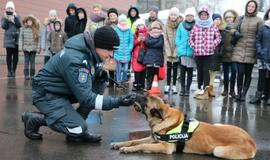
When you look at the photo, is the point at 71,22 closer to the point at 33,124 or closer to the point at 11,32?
the point at 11,32

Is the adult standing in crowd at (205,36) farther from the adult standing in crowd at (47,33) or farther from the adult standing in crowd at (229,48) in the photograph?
the adult standing in crowd at (47,33)

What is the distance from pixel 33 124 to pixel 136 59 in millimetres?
5566

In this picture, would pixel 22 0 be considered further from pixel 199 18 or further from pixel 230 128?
pixel 230 128

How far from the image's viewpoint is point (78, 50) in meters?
5.05

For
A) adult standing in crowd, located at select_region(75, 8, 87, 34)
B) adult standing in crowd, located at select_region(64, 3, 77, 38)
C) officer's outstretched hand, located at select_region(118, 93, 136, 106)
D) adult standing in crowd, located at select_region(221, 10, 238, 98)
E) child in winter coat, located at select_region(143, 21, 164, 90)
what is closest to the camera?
officer's outstretched hand, located at select_region(118, 93, 136, 106)

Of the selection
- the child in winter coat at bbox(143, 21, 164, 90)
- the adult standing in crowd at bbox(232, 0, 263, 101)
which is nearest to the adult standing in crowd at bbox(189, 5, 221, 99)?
the adult standing in crowd at bbox(232, 0, 263, 101)

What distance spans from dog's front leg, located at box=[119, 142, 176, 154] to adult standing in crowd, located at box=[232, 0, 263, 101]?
16.2 feet

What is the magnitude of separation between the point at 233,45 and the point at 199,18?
91 centimetres

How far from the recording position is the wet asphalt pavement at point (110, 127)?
4897 millimetres

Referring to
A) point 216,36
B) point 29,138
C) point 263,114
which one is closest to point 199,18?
point 216,36

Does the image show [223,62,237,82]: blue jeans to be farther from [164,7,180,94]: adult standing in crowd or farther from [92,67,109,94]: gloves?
[92,67,109,94]: gloves

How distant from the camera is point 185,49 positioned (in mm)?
9945

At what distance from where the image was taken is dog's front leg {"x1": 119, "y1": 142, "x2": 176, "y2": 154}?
16.2ft

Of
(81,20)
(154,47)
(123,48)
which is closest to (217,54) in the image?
(154,47)
